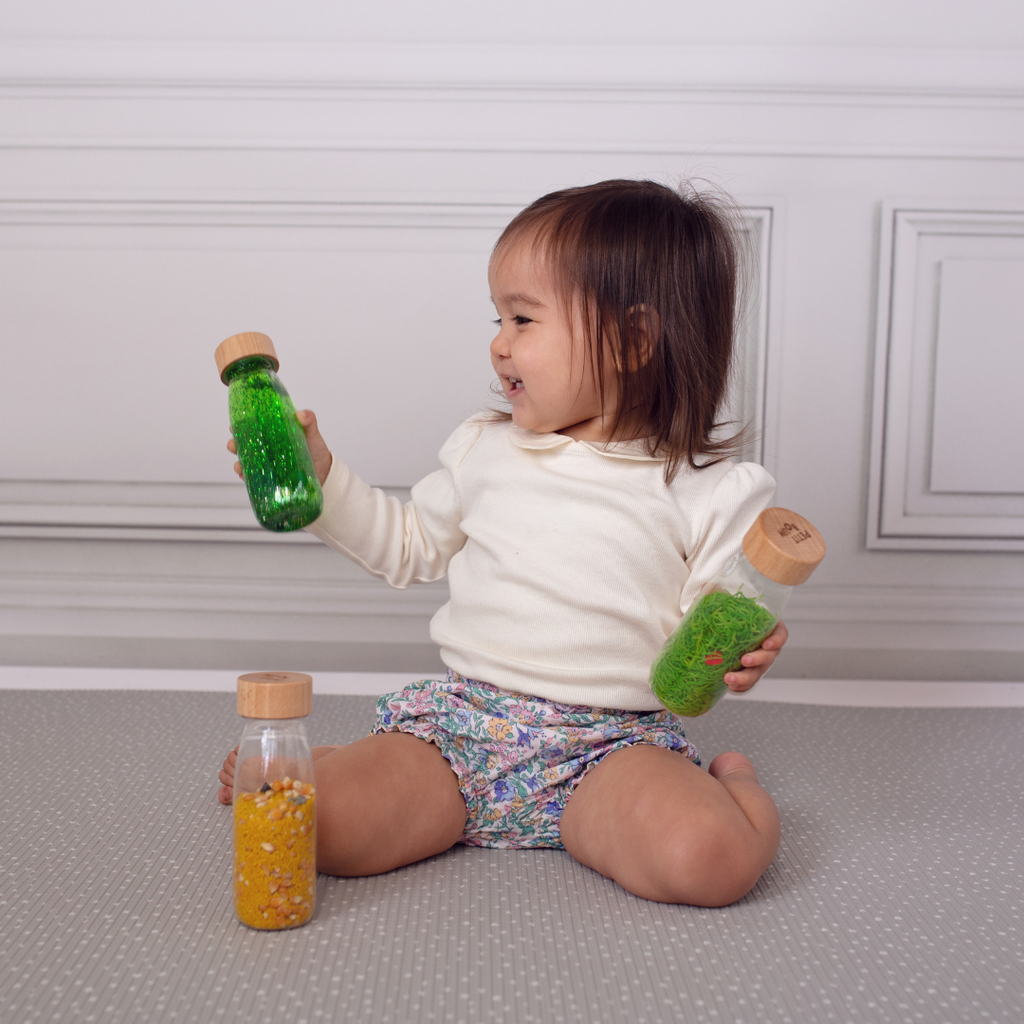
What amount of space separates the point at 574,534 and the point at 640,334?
0.57 feet

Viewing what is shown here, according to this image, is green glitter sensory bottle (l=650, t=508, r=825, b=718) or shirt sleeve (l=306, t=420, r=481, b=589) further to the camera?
shirt sleeve (l=306, t=420, r=481, b=589)

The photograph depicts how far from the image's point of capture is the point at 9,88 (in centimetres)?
124

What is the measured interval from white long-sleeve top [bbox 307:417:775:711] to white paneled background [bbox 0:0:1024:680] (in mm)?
462

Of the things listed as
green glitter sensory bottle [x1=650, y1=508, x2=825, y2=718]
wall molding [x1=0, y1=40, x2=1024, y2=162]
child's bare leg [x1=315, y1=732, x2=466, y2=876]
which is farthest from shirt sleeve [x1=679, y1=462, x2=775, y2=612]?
wall molding [x1=0, y1=40, x2=1024, y2=162]

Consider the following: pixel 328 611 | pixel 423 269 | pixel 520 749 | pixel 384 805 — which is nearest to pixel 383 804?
pixel 384 805

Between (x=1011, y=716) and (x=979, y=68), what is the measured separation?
2.66 feet

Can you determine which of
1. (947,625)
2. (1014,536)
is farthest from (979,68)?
(947,625)

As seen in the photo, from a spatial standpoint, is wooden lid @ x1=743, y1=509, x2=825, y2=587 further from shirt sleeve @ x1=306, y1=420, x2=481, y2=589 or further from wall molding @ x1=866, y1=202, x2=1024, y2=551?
wall molding @ x1=866, y1=202, x2=1024, y2=551

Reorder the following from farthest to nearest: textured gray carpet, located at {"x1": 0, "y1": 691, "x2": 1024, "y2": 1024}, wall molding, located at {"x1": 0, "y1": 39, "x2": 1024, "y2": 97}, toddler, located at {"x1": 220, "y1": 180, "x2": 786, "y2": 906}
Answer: wall molding, located at {"x1": 0, "y1": 39, "x2": 1024, "y2": 97} → toddler, located at {"x1": 220, "y1": 180, "x2": 786, "y2": 906} → textured gray carpet, located at {"x1": 0, "y1": 691, "x2": 1024, "y2": 1024}

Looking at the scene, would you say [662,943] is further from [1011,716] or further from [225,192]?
[225,192]

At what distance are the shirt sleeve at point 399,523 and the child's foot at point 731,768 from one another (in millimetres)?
295

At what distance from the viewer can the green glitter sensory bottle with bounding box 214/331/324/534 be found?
66 cm

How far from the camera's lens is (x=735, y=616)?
2.04 feet

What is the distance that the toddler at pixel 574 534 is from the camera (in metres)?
0.73
